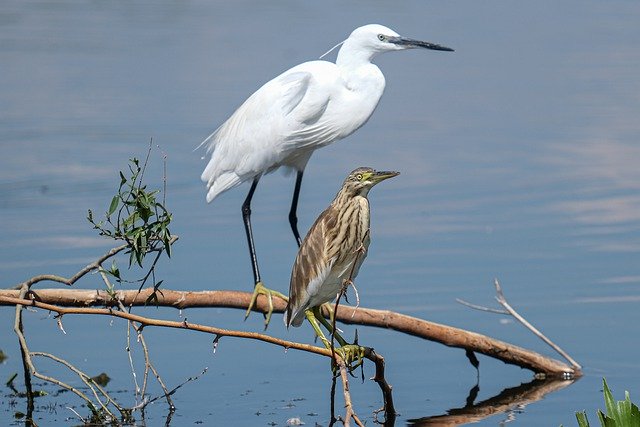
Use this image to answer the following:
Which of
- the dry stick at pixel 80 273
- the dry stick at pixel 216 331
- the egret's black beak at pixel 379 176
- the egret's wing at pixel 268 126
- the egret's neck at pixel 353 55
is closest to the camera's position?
the dry stick at pixel 216 331

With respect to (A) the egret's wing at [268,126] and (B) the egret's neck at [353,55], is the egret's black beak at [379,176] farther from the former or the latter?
(B) the egret's neck at [353,55]

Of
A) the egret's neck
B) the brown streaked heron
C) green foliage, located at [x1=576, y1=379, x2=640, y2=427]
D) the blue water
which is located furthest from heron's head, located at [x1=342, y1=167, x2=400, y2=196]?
the egret's neck

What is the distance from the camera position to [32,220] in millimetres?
11086

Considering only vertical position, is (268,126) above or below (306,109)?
below

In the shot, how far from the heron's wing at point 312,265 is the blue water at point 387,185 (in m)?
1.10

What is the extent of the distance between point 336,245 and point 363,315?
1168 mm

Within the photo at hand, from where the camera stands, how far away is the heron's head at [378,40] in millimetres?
8469

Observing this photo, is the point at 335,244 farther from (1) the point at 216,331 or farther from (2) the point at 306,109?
(2) the point at 306,109

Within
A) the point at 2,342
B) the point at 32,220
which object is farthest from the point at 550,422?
the point at 32,220

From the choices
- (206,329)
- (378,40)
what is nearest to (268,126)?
(378,40)

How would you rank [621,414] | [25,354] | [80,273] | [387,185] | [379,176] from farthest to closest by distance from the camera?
1. [387,185]
2. [80,273]
3. [25,354]
4. [379,176]
5. [621,414]

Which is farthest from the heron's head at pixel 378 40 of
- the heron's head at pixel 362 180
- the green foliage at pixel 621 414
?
the green foliage at pixel 621 414

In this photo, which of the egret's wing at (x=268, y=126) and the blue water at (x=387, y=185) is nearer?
the blue water at (x=387, y=185)

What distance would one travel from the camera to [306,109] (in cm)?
838
